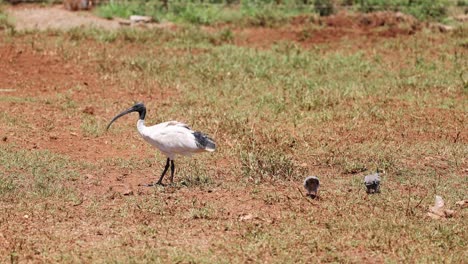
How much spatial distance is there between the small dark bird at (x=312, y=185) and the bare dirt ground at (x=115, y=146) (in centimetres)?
15

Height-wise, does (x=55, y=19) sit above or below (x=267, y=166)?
below

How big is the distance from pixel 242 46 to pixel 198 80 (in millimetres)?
3369

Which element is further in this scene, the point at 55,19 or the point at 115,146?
the point at 55,19

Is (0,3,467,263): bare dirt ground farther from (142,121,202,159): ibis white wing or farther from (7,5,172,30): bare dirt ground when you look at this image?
(142,121,202,159): ibis white wing

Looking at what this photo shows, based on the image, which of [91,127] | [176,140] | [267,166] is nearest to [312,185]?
[267,166]

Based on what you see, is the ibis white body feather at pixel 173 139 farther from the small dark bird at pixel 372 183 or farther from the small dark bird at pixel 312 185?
the small dark bird at pixel 372 183

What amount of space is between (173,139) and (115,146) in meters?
2.04

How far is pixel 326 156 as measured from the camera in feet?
34.0

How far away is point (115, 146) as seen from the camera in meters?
11.0

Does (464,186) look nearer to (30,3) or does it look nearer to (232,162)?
(232,162)

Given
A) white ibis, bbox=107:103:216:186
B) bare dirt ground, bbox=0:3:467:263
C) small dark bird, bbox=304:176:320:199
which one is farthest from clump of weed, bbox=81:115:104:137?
small dark bird, bbox=304:176:320:199

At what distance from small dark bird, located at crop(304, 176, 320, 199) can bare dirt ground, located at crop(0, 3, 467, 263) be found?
0.15 metres

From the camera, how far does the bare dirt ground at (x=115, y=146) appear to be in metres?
7.52

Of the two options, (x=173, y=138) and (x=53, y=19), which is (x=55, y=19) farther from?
(x=173, y=138)
